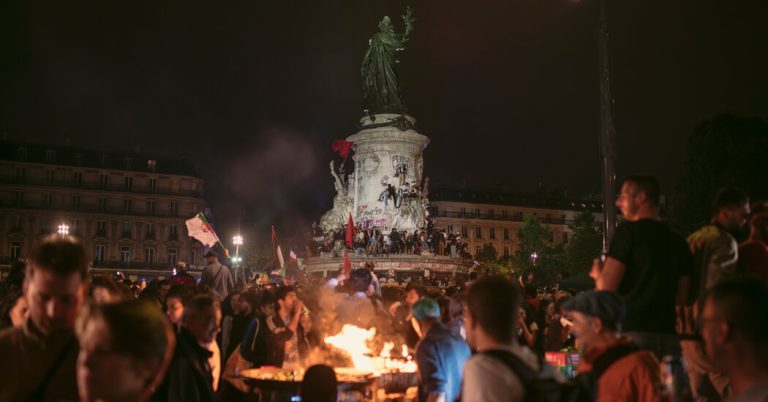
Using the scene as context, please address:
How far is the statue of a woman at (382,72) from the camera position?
49656 mm

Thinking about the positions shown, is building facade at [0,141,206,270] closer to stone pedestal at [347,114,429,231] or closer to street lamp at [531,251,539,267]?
street lamp at [531,251,539,267]

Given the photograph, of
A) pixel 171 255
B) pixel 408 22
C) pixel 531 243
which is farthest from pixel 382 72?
pixel 171 255

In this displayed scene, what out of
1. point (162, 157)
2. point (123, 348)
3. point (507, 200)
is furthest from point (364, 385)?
point (507, 200)

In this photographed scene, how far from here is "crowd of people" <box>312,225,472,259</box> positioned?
44.9m

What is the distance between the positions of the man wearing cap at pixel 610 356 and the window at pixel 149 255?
272 feet

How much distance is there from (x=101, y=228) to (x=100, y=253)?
297cm

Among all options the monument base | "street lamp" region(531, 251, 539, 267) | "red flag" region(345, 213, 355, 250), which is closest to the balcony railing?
"street lamp" region(531, 251, 539, 267)

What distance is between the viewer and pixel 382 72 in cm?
5025

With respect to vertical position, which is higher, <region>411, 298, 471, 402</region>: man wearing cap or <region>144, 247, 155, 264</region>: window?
<region>144, 247, 155, 264</region>: window

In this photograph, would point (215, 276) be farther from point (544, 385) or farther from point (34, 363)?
point (544, 385)

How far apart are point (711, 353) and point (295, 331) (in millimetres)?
5745

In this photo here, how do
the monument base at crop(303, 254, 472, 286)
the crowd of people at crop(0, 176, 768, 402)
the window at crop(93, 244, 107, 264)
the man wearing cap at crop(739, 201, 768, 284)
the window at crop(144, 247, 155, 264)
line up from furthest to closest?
the window at crop(144, 247, 155, 264) → the window at crop(93, 244, 107, 264) → the monument base at crop(303, 254, 472, 286) → the man wearing cap at crop(739, 201, 768, 284) → the crowd of people at crop(0, 176, 768, 402)

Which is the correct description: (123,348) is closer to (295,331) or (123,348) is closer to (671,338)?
(671,338)

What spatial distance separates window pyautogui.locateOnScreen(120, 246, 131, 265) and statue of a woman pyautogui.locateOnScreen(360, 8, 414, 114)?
43944 mm
